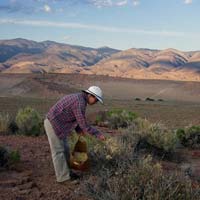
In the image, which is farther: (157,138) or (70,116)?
(157,138)

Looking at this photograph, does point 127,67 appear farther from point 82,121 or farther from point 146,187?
point 146,187

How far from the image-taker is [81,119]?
8398 mm

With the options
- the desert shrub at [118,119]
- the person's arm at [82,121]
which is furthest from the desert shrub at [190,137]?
the person's arm at [82,121]

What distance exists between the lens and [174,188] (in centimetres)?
663

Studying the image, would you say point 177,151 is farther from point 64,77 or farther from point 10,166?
point 64,77

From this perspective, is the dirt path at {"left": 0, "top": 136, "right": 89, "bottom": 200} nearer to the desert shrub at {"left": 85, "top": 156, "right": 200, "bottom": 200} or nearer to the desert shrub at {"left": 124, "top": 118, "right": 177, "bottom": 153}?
the desert shrub at {"left": 85, "top": 156, "right": 200, "bottom": 200}

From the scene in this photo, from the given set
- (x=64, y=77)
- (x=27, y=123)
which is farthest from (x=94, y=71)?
(x=27, y=123)

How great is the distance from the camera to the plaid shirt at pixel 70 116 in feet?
27.7

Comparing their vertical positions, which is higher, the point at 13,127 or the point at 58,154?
the point at 58,154

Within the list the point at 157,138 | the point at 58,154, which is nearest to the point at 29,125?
the point at 157,138

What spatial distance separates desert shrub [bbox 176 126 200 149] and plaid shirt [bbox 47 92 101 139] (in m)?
7.25

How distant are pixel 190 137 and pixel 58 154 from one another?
25.2ft

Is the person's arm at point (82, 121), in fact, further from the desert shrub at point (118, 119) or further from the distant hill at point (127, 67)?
the distant hill at point (127, 67)

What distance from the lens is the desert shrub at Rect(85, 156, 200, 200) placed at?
6.52 m
